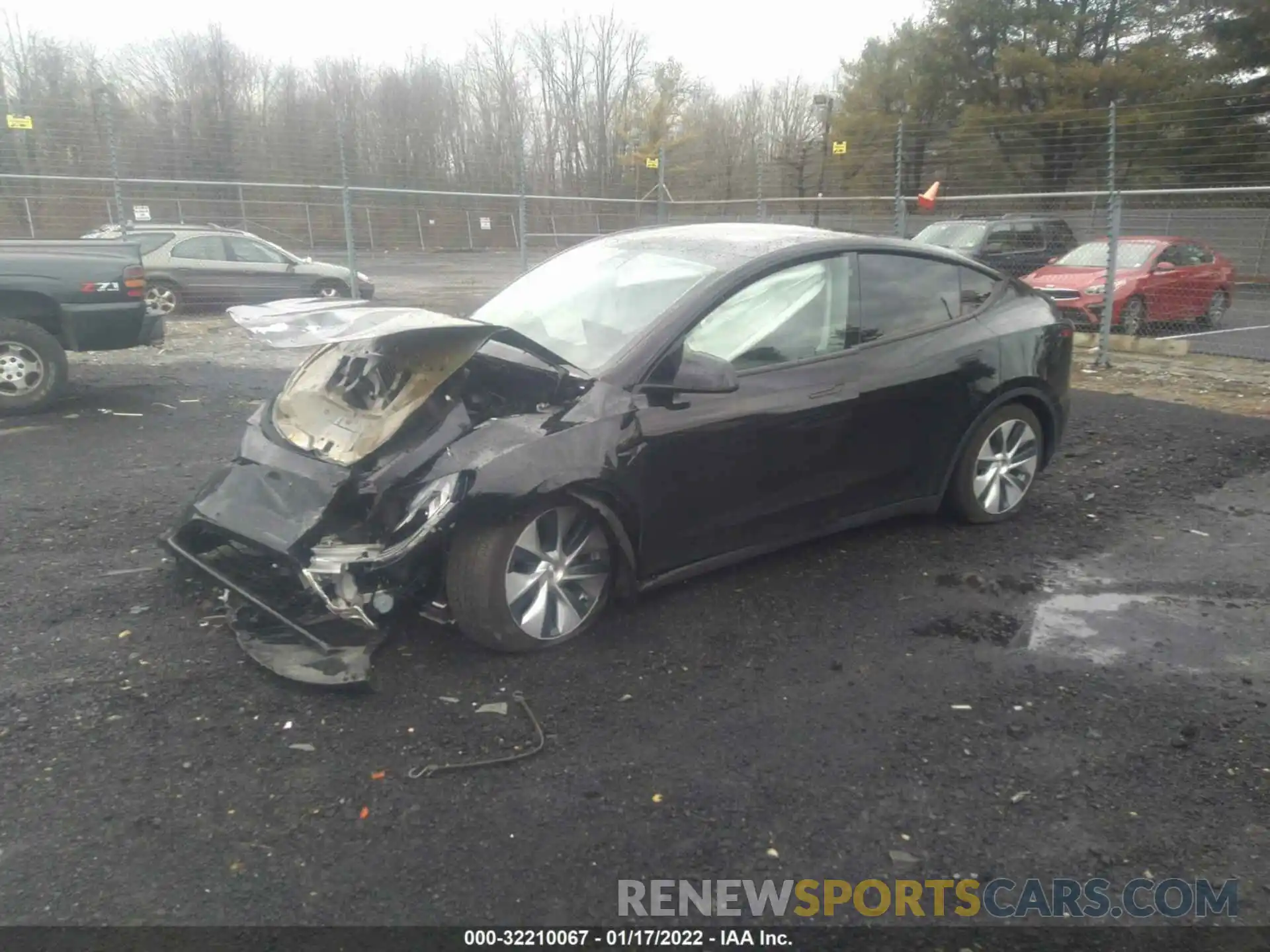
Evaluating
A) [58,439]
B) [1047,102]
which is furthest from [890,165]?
[58,439]

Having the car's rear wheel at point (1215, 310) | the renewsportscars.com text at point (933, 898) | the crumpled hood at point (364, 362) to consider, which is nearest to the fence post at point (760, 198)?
the car's rear wheel at point (1215, 310)

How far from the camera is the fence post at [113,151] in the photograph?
42.4 feet

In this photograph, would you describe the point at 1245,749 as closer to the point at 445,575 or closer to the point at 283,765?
the point at 445,575

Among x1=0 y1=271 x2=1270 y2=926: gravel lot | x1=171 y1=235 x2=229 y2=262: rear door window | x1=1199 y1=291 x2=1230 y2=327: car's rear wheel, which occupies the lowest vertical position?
x1=0 y1=271 x2=1270 y2=926: gravel lot

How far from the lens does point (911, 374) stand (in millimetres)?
4574

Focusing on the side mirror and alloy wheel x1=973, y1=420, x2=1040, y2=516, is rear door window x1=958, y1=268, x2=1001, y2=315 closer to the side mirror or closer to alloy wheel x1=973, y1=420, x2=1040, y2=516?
alloy wheel x1=973, y1=420, x2=1040, y2=516

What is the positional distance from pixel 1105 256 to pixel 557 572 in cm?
1175

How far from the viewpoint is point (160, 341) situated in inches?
332

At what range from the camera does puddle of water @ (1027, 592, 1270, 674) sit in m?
3.76

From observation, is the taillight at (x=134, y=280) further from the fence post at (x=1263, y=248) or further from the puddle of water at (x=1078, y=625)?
the fence post at (x=1263, y=248)

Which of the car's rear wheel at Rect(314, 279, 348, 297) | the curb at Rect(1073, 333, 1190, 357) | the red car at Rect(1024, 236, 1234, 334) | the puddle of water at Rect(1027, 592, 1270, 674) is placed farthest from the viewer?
the car's rear wheel at Rect(314, 279, 348, 297)

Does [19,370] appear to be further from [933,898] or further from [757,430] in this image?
[933,898]

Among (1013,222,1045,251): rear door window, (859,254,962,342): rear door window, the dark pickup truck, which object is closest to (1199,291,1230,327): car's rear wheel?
(1013,222,1045,251): rear door window

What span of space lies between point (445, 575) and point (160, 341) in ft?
20.4
